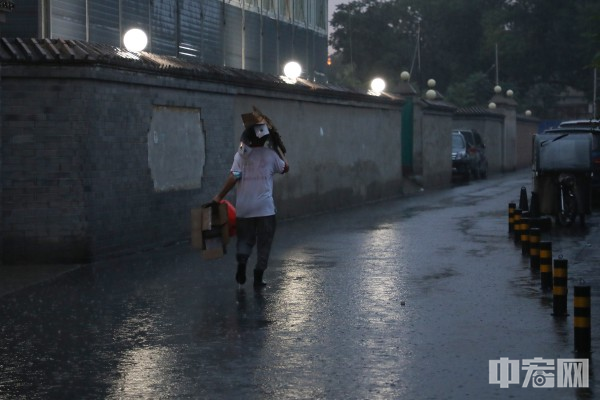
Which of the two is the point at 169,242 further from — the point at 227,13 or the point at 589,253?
the point at 227,13

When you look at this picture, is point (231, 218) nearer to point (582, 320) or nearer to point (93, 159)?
point (93, 159)

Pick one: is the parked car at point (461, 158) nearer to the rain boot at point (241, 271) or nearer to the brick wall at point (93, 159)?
the brick wall at point (93, 159)

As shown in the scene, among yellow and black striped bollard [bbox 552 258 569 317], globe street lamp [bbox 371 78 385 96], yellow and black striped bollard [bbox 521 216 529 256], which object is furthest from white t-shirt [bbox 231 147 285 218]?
globe street lamp [bbox 371 78 385 96]

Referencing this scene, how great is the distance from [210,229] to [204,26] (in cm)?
1477

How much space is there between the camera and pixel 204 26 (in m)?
27.2

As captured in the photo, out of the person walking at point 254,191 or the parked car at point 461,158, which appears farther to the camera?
the parked car at point 461,158

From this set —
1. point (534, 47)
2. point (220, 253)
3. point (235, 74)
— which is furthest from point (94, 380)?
point (534, 47)

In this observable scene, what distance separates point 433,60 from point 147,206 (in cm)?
8728

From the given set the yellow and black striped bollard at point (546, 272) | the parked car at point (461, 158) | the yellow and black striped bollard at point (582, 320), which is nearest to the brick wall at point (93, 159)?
the yellow and black striped bollard at point (546, 272)

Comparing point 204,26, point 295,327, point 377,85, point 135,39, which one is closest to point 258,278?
point 295,327

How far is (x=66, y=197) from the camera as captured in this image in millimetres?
15945

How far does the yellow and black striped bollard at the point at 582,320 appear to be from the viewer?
875 centimetres

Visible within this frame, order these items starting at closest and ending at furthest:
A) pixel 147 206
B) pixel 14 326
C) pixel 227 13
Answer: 1. pixel 14 326
2. pixel 147 206
3. pixel 227 13

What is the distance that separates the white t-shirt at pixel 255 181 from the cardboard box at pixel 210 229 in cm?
21
